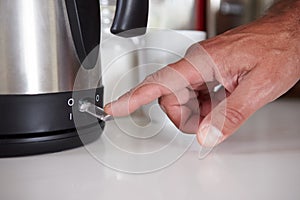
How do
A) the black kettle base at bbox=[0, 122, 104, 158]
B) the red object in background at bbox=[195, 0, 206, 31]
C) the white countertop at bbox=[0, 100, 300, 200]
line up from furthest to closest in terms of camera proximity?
the red object in background at bbox=[195, 0, 206, 31] → the black kettle base at bbox=[0, 122, 104, 158] → the white countertop at bbox=[0, 100, 300, 200]

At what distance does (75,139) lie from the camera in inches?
21.0

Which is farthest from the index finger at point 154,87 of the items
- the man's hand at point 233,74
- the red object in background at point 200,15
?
the red object in background at point 200,15

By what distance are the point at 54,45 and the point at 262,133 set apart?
35cm

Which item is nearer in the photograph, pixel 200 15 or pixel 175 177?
pixel 175 177

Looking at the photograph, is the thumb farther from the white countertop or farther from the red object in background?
the red object in background

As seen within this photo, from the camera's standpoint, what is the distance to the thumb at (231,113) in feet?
1.45

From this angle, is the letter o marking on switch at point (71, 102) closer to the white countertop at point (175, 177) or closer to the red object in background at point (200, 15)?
the white countertop at point (175, 177)

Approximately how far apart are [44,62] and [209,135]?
0.68 ft

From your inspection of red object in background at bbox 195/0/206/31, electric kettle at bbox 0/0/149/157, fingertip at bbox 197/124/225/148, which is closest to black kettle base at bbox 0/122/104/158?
electric kettle at bbox 0/0/149/157

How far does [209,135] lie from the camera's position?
17.3 inches

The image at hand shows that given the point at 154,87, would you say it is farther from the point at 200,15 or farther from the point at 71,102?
the point at 200,15

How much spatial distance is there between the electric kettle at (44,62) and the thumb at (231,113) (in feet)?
0.46

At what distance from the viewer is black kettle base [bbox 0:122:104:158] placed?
491mm

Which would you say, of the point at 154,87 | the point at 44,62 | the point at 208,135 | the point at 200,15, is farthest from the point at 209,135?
the point at 200,15
